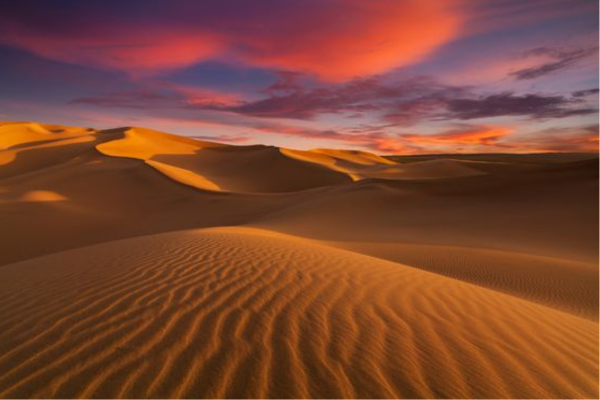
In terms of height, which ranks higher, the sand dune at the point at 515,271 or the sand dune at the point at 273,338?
the sand dune at the point at 273,338

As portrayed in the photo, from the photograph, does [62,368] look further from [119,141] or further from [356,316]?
[119,141]

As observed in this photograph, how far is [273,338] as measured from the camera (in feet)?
10.3

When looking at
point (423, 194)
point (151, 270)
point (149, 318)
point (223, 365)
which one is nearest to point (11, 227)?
point (151, 270)

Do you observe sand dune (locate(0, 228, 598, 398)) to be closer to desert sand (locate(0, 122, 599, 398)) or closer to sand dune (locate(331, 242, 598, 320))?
desert sand (locate(0, 122, 599, 398))

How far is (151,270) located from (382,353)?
3717 mm

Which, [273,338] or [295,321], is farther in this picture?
[295,321]

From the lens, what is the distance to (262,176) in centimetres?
4078

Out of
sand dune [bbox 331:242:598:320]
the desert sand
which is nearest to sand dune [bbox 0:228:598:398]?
the desert sand

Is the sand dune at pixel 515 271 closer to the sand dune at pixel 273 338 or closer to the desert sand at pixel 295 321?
the desert sand at pixel 295 321

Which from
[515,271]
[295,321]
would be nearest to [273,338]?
[295,321]

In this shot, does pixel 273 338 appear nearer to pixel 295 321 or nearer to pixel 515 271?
pixel 295 321

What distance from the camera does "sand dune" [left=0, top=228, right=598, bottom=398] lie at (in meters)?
2.57

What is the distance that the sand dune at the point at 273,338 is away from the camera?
2566 mm

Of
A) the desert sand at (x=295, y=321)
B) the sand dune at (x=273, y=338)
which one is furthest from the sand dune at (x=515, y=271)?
the sand dune at (x=273, y=338)
